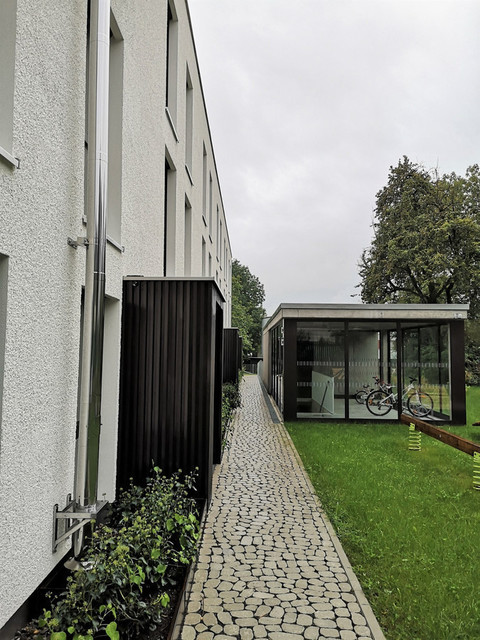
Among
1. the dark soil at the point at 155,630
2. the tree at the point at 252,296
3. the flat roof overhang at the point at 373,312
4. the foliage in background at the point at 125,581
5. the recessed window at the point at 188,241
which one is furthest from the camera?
the tree at the point at 252,296

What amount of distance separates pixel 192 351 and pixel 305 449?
474 centimetres

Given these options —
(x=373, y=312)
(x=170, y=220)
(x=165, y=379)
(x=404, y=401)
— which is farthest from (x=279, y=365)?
(x=165, y=379)

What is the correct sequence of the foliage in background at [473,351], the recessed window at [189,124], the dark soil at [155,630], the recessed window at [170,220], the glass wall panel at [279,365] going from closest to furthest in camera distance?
the dark soil at [155,630] < the recessed window at [170,220] < the recessed window at [189,124] < the glass wall panel at [279,365] < the foliage in background at [473,351]

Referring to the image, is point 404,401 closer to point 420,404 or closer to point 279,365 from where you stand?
point 420,404

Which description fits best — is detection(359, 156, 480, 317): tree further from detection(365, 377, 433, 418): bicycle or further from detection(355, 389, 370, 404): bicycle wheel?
detection(355, 389, 370, 404): bicycle wheel

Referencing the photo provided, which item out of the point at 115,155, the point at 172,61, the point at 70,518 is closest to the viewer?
the point at 70,518

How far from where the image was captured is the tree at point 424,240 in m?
24.2

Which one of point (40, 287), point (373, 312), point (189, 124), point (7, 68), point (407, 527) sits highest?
point (189, 124)

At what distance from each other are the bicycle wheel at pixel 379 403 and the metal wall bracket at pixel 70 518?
33.4ft

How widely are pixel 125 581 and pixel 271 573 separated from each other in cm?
160

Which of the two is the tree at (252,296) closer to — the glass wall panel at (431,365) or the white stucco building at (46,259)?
the glass wall panel at (431,365)

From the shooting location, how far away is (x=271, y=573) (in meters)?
3.82

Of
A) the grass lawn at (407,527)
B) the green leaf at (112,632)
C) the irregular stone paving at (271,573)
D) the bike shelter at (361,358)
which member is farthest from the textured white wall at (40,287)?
the bike shelter at (361,358)

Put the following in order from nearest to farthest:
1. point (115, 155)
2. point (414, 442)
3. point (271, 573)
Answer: point (271, 573) < point (115, 155) < point (414, 442)
